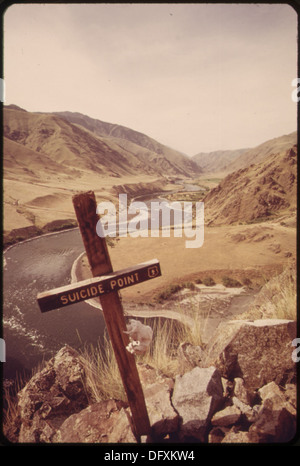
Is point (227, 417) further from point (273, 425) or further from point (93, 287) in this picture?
point (93, 287)

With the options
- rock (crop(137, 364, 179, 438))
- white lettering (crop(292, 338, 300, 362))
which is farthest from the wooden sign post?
white lettering (crop(292, 338, 300, 362))

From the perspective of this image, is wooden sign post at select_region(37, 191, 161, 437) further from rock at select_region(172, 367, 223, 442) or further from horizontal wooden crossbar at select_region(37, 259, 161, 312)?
rock at select_region(172, 367, 223, 442)

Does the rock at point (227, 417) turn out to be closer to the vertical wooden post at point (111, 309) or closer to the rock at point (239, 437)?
the rock at point (239, 437)

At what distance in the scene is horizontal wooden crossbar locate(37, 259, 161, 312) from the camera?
6.30 feet

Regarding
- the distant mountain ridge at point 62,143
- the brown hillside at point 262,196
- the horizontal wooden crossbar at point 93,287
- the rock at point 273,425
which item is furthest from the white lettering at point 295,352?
the distant mountain ridge at point 62,143

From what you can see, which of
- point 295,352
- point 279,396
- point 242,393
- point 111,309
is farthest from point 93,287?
point 295,352

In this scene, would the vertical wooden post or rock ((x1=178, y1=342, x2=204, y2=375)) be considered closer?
the vertical wooden post

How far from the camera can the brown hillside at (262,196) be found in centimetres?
2773

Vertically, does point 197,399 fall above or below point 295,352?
below

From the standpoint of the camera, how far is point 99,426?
2.42 metres

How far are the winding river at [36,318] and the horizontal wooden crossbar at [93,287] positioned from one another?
5097mm

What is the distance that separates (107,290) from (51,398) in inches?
81.4

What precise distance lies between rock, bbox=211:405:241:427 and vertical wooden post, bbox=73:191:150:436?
659 mm

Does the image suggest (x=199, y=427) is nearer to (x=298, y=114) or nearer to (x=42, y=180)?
(x=298, y=114)
